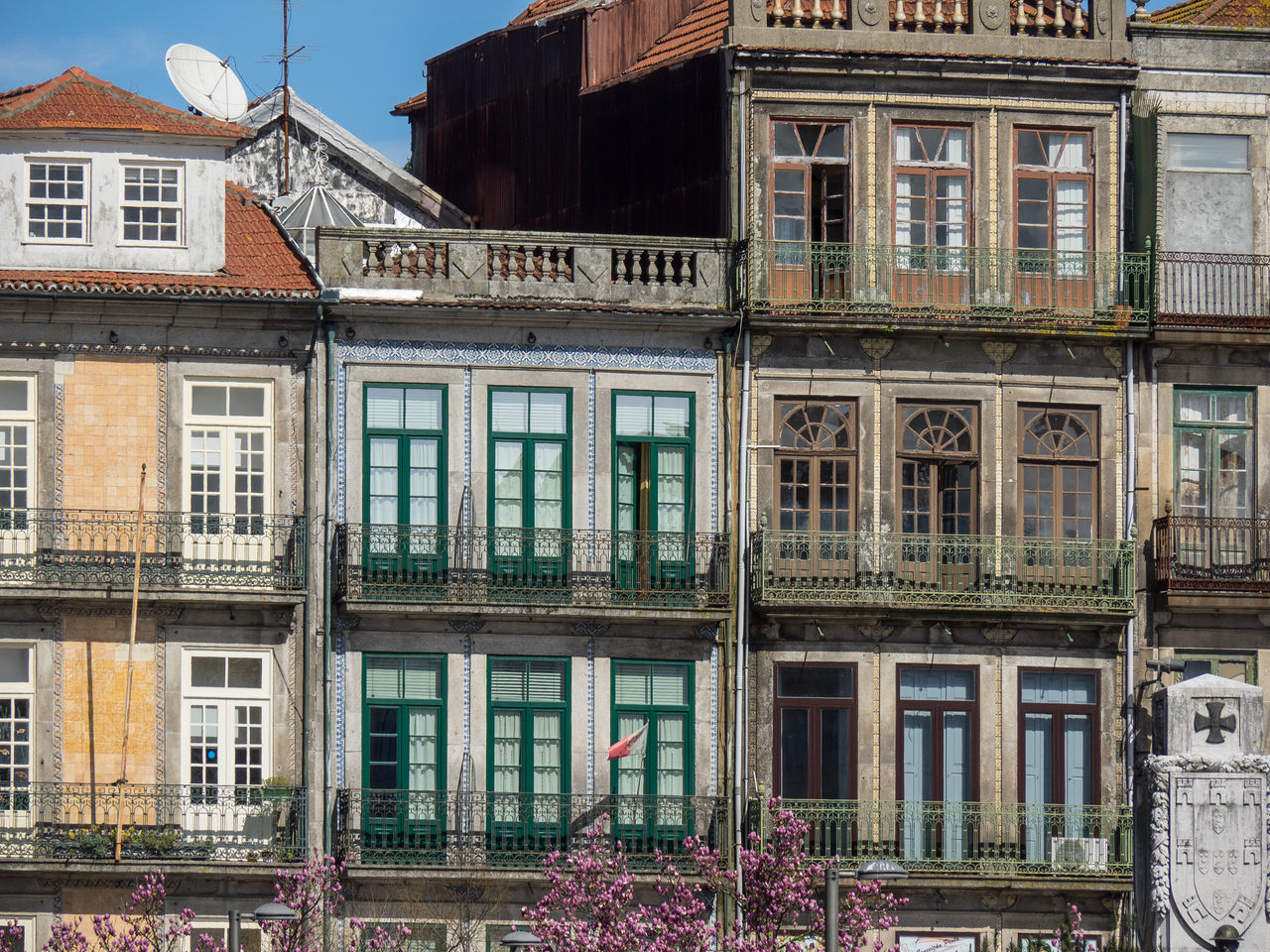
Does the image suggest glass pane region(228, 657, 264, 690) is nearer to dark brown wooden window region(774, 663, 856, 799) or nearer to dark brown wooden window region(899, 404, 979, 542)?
dark brown wooden window region(774, 663, 856, 799)

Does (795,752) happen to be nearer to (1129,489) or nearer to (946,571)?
(946,571)

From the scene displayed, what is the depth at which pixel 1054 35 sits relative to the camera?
34.9m

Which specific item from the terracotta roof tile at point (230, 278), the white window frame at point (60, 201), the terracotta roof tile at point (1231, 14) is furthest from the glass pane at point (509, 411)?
the terracotta roof tile at point (1231, 14)

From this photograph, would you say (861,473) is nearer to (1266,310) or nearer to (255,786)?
(1266,310)

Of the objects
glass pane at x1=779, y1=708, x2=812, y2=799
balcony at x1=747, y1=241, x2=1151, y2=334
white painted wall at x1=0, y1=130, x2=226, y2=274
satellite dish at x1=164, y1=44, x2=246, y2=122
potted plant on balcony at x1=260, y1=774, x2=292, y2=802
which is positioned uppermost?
satellite dish at x1=164, y1=44, x2=246, y2=122

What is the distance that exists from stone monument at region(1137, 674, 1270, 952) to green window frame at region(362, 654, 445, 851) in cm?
938

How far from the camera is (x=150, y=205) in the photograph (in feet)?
111

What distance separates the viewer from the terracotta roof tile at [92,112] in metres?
33.5

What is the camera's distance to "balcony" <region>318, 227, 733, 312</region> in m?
33.6

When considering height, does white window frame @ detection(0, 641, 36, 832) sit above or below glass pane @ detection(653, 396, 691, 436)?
below

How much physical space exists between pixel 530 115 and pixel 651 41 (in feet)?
7.38

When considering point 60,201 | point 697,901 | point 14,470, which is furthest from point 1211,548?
point 60,201

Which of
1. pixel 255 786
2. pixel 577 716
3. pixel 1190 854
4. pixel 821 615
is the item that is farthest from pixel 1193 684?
pixel 255 786

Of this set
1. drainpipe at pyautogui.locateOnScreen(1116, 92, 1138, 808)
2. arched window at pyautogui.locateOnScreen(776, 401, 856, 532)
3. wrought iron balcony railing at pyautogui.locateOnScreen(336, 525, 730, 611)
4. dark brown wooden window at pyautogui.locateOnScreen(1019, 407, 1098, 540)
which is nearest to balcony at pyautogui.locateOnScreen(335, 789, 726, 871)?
wrought iron balcony railing at pyautogui.locateOnScreen(336, 525, 730, 611)
